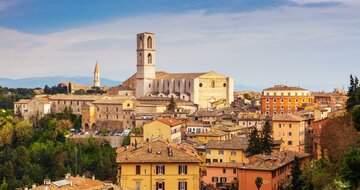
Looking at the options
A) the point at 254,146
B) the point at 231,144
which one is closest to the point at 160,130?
the point at 231,144

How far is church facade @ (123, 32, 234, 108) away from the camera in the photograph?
6925 centimetres

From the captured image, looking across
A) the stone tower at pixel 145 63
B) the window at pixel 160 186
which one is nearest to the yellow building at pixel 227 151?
the window at pixel 160 186

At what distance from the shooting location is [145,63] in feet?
247

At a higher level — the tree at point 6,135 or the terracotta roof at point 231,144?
the terracotta roof at point 231,144

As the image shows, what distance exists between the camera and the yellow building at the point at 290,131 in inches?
1495

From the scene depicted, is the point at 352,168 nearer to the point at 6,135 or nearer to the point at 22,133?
the point at 22,133

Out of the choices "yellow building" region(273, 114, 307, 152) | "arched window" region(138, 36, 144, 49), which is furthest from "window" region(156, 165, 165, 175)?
"arched window" region(138, 36, 144, 49)

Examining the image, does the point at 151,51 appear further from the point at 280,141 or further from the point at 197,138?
the point at 280,141

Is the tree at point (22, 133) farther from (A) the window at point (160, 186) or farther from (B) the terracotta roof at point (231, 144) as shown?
(A) the window at point (160, 186)

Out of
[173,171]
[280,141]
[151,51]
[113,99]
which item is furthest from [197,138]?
[151,51]

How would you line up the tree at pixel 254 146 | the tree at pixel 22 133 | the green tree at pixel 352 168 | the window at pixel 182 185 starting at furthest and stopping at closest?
the tree at pixel 22 133
the tree at pixel 254 146
the window at pixel 182 185
the green tree at pixel 352 168

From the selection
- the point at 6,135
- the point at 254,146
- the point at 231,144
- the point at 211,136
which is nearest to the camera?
the point at 254,146

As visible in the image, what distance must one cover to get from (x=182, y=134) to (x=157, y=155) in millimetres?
20864

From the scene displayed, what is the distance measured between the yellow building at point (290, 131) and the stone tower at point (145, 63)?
3622cm
